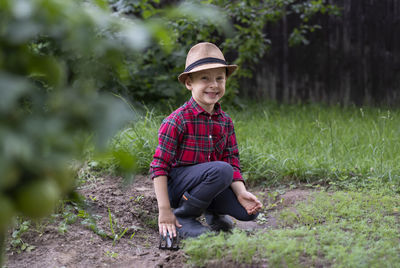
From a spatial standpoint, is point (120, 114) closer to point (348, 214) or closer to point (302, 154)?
point (348, 214)

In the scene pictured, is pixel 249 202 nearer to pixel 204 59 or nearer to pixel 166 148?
pixel 166 148

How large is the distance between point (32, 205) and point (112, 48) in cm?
35

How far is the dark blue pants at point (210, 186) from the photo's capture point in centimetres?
264

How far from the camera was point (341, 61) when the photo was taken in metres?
6.94

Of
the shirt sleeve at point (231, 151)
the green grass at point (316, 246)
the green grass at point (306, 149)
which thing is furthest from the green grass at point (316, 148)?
the green grass at point (316, 246)

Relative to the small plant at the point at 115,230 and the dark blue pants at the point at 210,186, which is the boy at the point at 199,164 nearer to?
the dark blue pants at the point at 210,186

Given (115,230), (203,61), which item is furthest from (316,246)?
(115,230)

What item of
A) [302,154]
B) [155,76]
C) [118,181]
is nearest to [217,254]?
[118,181]

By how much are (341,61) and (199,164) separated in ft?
16.0

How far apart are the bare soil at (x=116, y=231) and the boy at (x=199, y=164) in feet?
0.74

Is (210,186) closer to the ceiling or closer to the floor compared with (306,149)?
closer to the ceiling

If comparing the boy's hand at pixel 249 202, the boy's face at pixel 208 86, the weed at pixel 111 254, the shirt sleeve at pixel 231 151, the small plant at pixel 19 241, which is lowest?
the weed at pixel 111 254

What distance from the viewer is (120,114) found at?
841 mm

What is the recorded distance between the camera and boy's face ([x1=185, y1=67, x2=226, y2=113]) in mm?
2701
